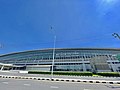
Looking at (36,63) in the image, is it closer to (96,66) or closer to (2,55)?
(96,66)

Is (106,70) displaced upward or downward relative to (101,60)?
downward

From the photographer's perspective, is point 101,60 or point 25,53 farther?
point 25,53

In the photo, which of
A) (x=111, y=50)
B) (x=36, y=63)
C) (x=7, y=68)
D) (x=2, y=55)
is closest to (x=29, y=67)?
(x=36, y=63)

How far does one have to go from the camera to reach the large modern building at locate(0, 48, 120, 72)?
163 feet

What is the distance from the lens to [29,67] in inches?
2657

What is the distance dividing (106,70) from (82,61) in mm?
16331

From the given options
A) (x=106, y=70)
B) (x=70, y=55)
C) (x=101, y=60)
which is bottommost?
(x=106, y=70)

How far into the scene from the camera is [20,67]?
71.6 m

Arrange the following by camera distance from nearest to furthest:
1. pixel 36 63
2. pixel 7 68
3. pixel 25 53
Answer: pixel 36 63 → pixel 7 68 → pixel 25 53

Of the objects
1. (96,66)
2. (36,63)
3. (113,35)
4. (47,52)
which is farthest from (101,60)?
(47,52)

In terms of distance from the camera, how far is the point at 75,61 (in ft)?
214

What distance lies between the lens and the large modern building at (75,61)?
4980 cm

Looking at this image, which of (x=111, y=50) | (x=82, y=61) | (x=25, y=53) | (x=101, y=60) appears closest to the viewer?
(x=101, y=60)

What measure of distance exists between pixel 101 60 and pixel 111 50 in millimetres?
39490
